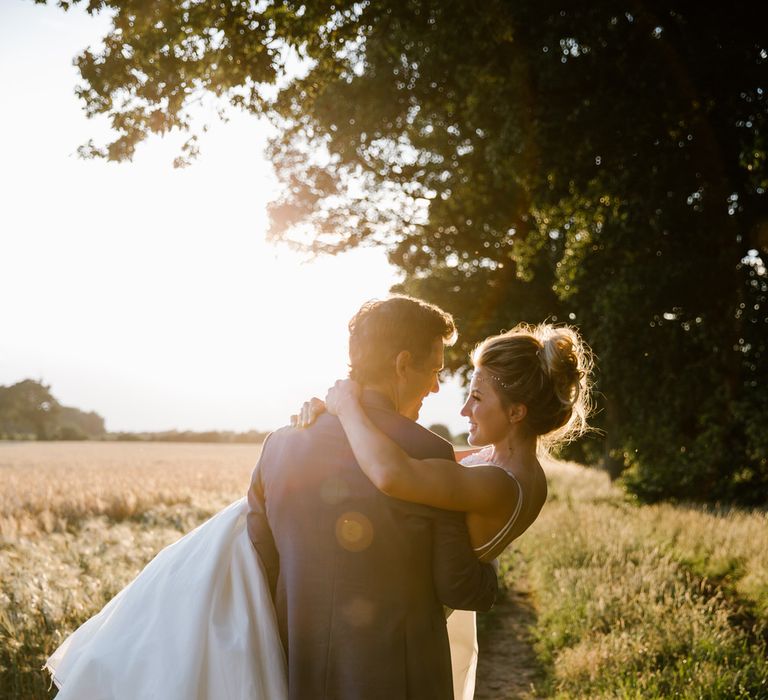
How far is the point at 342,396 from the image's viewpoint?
8.43ft

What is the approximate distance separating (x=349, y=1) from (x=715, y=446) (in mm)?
11421

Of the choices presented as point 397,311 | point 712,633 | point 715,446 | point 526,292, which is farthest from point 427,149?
point 397,311

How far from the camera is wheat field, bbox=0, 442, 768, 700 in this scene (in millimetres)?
5074

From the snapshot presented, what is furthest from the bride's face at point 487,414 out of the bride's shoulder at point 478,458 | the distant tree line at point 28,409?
the distant tree line at point 28,409

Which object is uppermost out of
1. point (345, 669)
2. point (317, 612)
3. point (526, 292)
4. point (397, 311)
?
point (526, 292)

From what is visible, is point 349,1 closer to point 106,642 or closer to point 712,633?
point 106,642

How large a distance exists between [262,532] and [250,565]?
0.14 meters

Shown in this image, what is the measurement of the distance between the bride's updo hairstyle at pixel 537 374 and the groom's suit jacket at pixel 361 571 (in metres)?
0.65

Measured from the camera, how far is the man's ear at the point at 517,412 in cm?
302

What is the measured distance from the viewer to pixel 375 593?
2.38 meters

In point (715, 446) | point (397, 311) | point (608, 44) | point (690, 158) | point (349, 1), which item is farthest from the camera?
point (715, 446)

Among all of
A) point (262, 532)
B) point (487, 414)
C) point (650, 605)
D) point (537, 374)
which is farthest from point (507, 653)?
point (262, 532)

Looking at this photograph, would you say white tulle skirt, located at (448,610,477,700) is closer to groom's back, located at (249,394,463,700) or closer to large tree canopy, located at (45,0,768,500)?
groom's back, located at (249,394,463,700)

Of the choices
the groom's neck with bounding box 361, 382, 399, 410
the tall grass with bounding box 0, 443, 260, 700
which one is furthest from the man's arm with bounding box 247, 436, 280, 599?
the tall grass with bounding box 0, 443, 260, 700
